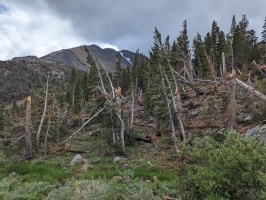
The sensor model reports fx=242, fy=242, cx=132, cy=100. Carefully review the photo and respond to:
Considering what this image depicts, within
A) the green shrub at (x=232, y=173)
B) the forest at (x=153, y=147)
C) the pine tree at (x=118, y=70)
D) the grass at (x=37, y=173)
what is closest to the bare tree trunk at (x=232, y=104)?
the forest at (x=153, y=147)

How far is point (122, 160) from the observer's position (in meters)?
15.9

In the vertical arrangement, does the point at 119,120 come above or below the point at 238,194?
above

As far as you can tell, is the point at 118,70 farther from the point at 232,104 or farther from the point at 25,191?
the point at 25,191

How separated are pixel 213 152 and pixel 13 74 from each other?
696 ft

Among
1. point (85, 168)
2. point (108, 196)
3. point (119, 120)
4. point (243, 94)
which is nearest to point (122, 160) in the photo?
point (85, 168)

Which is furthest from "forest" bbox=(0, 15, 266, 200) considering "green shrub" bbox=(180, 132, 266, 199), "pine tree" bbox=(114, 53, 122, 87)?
"pine tree" bbox=(114, 53, 122, 87)

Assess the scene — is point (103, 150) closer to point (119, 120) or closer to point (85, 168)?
point (119, 120)

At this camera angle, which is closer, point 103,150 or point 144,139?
point 103,150

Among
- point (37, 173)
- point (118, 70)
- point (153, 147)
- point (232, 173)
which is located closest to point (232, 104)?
point (232, 173)

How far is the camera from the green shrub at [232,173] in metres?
4.71

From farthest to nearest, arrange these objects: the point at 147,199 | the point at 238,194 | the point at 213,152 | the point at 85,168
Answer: the point at 85,168
the point at 147,199
the point at 213,152
the point at 238,194

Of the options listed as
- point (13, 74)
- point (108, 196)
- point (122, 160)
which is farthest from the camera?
point (13, 74)

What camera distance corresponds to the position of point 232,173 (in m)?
5.02

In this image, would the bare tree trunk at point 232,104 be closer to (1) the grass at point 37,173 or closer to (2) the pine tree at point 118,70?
(1) the grass at point 37,173
